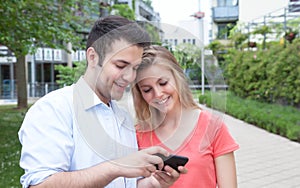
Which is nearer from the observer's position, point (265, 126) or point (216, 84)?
point (216, 84)

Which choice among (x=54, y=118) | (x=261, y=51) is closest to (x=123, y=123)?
(x=54, y=118)

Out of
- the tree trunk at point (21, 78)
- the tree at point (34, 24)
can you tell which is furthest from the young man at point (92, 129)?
the tree trunk at point (21, 78)

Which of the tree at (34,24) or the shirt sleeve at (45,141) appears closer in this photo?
the shirt sleeve at (45,141)

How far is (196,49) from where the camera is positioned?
4.52 feet

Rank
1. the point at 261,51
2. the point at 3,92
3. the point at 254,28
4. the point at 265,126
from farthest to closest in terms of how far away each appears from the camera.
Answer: the point at 3,92 → the point at 254,28 → the point at 261,51 → the point at 265,126

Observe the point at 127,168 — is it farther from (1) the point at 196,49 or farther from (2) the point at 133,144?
(1) the point at 196,49

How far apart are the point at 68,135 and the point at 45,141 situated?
0.08 m

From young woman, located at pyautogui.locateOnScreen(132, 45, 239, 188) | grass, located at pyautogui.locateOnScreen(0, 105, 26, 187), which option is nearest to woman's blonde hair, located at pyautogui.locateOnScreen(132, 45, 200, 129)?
young woman, located at pyautogui.locateOnScreen(132, 45, 239, 188)

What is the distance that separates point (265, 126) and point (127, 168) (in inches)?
382

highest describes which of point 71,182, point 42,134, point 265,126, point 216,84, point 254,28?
point 254,28

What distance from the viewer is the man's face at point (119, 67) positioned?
124cm

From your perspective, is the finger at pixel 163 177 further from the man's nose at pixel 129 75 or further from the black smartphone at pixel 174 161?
the man's nose at pixel 129 75

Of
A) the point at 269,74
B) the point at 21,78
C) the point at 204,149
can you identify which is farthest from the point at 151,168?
the point at 21,78

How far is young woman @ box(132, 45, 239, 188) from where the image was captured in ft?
4.58
